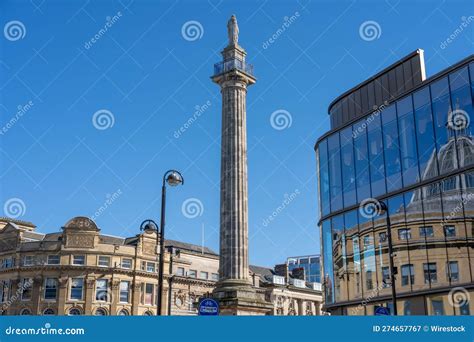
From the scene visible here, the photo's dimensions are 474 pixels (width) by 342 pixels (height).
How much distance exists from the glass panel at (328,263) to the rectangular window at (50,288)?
103 ft

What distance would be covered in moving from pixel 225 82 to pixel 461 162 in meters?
14.8

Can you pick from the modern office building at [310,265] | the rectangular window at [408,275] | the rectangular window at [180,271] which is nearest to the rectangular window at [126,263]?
the rectangular window at [180,271]

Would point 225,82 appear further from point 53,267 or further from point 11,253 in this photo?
point 11,253

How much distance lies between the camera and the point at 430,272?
2688 cm

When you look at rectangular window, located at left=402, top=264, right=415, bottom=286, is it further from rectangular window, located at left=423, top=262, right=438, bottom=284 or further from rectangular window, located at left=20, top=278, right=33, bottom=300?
rectangular window, located at left=20, top=278, right=33, bottom=300

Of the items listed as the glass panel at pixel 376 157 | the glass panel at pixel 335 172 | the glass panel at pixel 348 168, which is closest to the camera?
the glass panel at pixel 376 157

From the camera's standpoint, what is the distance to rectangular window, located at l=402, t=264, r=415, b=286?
91.2 ft

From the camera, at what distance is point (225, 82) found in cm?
3459

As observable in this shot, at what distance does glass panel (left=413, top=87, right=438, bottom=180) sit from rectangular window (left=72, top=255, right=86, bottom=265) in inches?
1523

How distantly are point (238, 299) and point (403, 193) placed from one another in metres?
10.1

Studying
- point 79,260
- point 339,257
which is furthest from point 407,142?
point 79,260

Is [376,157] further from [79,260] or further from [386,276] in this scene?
[79,260]

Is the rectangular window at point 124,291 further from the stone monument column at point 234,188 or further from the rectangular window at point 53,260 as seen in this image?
the stone monument column at point 234,188

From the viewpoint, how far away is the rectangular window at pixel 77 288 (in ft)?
182
